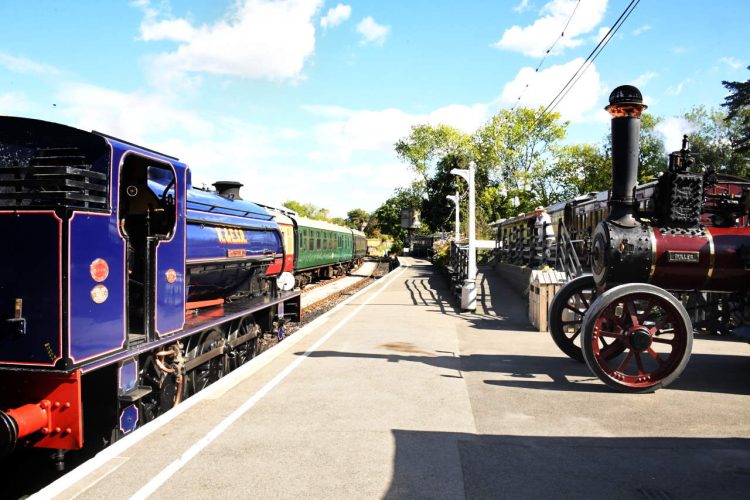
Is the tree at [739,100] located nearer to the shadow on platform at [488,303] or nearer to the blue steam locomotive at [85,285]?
the shadow on platform at [488,303]

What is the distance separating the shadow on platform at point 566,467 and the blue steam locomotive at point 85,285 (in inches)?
100

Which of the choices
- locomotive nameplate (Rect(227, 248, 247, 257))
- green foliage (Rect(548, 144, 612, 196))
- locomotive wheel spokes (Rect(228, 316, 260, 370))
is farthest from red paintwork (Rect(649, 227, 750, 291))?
green foliage (Rect(548, 144, 612, 196))

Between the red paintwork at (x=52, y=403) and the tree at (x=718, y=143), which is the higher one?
the tree at (x=718, y=143)

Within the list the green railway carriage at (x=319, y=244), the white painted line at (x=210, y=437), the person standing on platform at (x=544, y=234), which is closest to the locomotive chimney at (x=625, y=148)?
the white painted line at (x=210, y=437)

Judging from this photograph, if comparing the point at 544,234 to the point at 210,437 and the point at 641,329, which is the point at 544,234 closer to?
the point at 641,329

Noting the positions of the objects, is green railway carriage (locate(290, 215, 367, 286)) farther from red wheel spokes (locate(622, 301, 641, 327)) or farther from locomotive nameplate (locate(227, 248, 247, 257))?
red wheel spokes (locate(622, 301, 641, 327))

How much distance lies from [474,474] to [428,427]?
3.50ft

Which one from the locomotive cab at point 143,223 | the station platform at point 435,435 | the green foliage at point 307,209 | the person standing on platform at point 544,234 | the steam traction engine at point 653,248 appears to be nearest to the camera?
the station platform at point 435,435

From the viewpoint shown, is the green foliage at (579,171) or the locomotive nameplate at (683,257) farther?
the green foliage at (579,171)

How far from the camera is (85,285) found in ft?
14.5

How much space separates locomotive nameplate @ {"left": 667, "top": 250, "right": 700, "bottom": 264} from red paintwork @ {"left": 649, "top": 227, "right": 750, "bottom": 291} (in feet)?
0.08

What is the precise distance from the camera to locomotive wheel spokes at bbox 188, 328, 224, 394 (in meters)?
7.18

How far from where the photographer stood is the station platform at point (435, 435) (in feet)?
Result: 12.8

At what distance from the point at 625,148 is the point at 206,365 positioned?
6.00m
